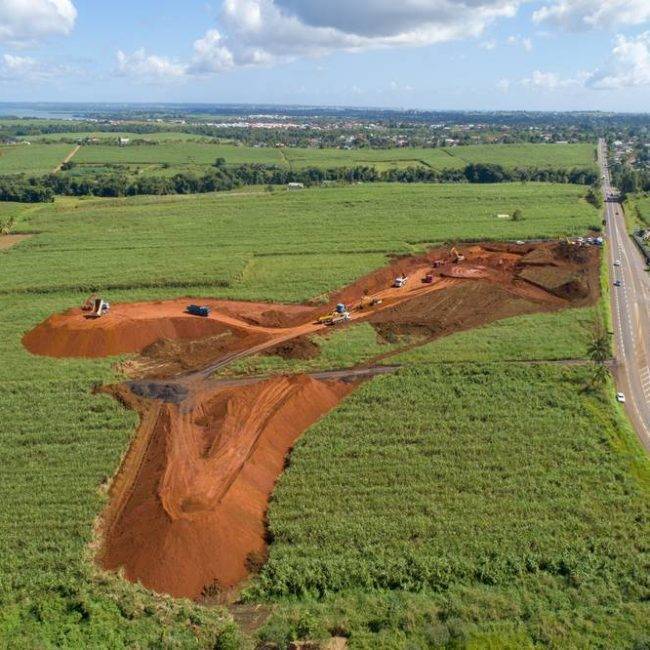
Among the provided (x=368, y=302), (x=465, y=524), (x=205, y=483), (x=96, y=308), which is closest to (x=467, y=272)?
(x=368, y=302)

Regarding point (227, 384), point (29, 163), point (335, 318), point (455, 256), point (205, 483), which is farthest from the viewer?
point (29, 163)

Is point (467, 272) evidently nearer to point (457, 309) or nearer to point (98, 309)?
point (457, 309)

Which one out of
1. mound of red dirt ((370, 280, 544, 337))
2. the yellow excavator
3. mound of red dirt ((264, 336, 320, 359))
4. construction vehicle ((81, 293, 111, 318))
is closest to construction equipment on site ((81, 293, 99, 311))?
construction vehicle ((81, 293, 111, 318))

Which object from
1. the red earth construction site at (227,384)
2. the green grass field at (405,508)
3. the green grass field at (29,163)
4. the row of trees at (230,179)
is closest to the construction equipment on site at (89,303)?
the red earth construction site at (227,384)

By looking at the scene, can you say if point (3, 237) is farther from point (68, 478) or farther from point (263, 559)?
point (263, 559)

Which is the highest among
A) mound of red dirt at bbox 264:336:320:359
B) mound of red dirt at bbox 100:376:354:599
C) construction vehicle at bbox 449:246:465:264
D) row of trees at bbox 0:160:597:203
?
row of trees at bbox 0:160:597:203

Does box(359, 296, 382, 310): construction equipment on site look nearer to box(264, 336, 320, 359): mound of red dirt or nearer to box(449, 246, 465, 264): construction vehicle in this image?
box(264, 336, 320, 359): mound of red dirt
